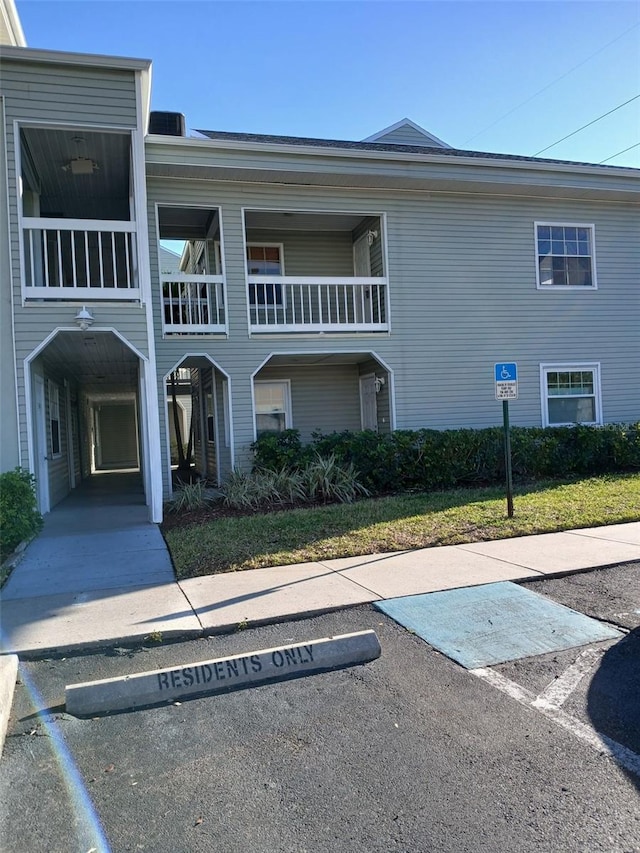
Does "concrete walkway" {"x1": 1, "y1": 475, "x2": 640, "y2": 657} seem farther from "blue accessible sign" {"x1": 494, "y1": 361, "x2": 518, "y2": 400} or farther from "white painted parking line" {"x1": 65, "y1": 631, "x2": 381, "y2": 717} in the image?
"blue accessible sign" {"x1": 494, "y1": 361, "x2": 518, "y2": 400}

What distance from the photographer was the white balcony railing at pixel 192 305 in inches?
476

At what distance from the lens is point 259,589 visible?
20.7ft

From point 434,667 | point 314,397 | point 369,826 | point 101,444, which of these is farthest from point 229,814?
point 101,444

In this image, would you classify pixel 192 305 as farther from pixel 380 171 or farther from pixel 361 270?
pixel 380 171

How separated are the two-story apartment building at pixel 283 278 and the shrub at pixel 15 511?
121 cm

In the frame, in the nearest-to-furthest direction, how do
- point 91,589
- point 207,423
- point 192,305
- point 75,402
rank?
point 91,589, point 192,305, point 207,423, point 75,402

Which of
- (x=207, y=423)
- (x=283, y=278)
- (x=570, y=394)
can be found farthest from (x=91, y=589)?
(x=570, y=394)

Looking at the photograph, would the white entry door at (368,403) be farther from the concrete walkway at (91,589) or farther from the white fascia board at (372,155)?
the concrete walkway at (91,589)


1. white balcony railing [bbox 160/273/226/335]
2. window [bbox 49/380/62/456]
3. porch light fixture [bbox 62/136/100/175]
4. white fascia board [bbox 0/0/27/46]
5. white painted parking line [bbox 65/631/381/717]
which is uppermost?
white fascia board [bbox 0/0/27/46]

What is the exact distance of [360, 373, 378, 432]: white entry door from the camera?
14.6m

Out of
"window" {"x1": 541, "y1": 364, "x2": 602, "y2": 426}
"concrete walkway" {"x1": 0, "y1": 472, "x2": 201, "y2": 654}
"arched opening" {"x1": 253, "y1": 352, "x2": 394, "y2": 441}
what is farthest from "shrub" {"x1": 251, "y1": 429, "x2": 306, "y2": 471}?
"window" {"x1": 541, "y1": 364, "x2": 602, "y2": 426}

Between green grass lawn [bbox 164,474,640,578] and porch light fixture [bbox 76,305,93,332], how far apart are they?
333 cm

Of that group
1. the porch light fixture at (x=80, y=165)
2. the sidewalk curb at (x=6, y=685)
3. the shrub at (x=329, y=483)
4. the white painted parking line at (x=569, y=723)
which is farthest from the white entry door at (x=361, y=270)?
the sidewalk curb at (x=6, y=685)

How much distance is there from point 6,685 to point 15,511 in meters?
4.61
